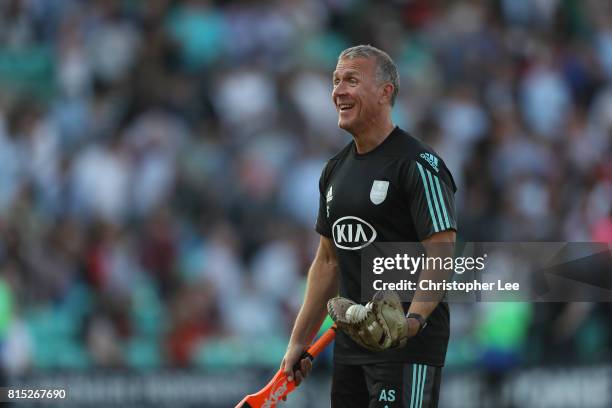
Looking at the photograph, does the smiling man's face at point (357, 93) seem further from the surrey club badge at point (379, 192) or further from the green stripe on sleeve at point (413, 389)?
the green stripe on sleeve at point (413, 389)

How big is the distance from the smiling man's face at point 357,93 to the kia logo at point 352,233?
424 mm

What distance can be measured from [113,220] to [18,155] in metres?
1.29

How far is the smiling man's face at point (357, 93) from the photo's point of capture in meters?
5.92

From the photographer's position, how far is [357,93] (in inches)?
233

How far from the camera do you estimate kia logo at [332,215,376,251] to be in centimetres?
596

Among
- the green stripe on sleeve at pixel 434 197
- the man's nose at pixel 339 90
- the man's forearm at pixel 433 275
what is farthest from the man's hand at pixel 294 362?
the man's nose at pixel 339 90

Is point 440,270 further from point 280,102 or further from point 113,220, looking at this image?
point 280,102

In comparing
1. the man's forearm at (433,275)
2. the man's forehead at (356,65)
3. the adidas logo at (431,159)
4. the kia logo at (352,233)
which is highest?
the man's forehead at (356,65)

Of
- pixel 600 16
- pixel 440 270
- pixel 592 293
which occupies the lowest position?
pixel 440 270

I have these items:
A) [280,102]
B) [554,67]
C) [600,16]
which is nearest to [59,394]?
[280,102]

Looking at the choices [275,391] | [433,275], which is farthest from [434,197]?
[275,391]

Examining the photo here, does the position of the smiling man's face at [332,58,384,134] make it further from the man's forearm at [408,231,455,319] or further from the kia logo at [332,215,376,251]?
the man's forearm at [408,231,455,319]

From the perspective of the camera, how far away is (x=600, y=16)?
51.6 feet

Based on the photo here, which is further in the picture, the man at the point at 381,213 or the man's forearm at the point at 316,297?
the man's forearm at the point at 316,297
